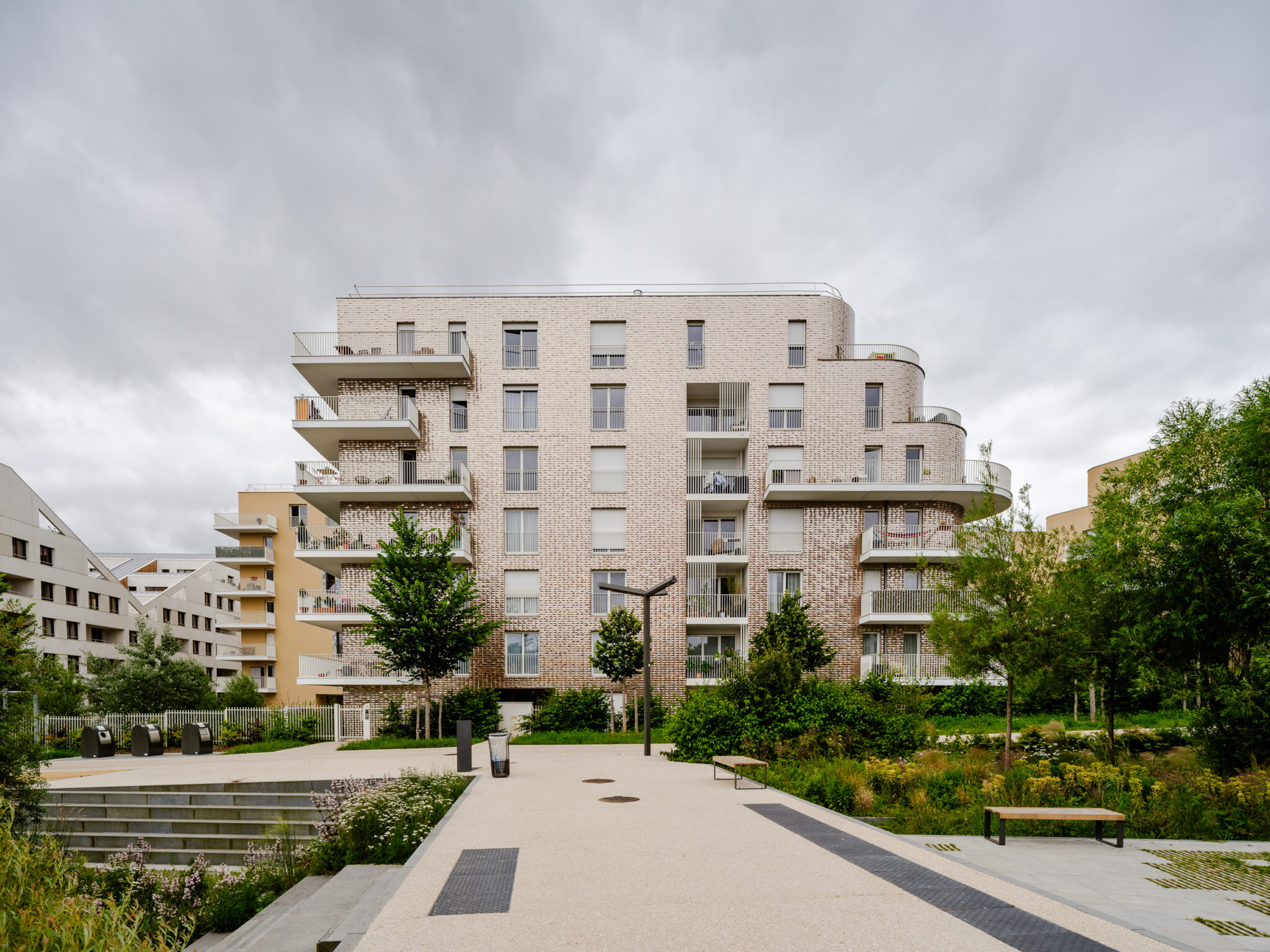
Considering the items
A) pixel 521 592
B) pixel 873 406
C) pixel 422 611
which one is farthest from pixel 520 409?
pixel 873 406

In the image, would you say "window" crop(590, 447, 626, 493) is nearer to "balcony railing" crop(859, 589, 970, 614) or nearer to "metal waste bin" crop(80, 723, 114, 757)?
"balcony railing" crop(859, 589, 970, 614)

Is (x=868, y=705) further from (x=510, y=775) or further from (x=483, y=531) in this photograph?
(x=483, y=531)

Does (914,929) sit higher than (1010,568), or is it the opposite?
(1010,568)

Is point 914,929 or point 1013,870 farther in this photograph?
point 1013,870

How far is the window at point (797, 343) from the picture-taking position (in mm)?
28750

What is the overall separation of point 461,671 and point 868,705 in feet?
54.0

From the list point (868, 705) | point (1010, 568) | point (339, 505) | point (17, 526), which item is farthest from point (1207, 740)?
point (17, 526)

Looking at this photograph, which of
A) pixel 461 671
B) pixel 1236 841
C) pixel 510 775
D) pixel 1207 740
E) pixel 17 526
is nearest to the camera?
pixel 1236 841

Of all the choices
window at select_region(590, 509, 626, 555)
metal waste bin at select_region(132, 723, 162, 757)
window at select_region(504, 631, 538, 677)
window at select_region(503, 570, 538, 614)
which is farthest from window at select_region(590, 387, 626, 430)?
metal waste bin at select_region(132, 723, 162, 757)

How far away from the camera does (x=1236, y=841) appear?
28.9 feet

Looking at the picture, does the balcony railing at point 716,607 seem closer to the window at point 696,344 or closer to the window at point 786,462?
the window at point 786,462

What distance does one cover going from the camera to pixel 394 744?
70.3ft

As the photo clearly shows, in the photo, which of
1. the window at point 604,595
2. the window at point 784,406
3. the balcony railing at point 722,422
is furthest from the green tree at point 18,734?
the window at point 784,406

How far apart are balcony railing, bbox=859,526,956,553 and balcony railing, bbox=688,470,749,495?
517cm
